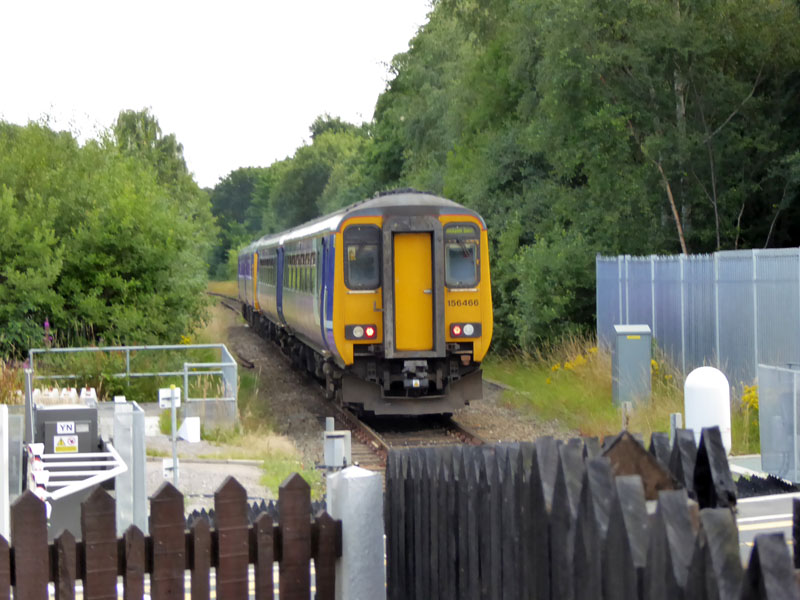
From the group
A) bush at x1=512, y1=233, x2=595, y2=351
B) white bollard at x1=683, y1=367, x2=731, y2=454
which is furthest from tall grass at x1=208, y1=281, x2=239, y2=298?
white bollard at x1=683, y1=367, x2=731, y2=454

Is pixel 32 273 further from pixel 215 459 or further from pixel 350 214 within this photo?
pixel 215 459

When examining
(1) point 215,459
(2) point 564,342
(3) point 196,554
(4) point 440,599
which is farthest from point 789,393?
(2) point 564,342

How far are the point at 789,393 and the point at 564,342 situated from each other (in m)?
12.0

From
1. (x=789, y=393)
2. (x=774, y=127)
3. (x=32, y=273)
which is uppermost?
(x=774, y=127)

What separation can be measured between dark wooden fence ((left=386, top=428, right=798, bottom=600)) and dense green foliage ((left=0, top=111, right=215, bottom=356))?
49.4 feet

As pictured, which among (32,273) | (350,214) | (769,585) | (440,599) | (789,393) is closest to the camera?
(769,585)

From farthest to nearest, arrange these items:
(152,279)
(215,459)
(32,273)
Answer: (152,279)
(32,273)
(215,459)

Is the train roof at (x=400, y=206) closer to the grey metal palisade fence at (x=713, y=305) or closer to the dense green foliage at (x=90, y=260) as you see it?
the grey metal palisade fence at (x=713, y=305)

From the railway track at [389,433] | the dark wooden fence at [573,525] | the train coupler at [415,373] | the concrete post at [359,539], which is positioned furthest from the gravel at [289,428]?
the concrete post at [359,539]

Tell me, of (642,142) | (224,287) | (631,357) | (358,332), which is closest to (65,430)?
(358,332)

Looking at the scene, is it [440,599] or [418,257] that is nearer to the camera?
[440,599]

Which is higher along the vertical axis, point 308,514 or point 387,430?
point 308,514

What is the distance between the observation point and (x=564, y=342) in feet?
73.7

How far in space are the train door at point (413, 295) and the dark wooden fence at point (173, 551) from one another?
481 inches
